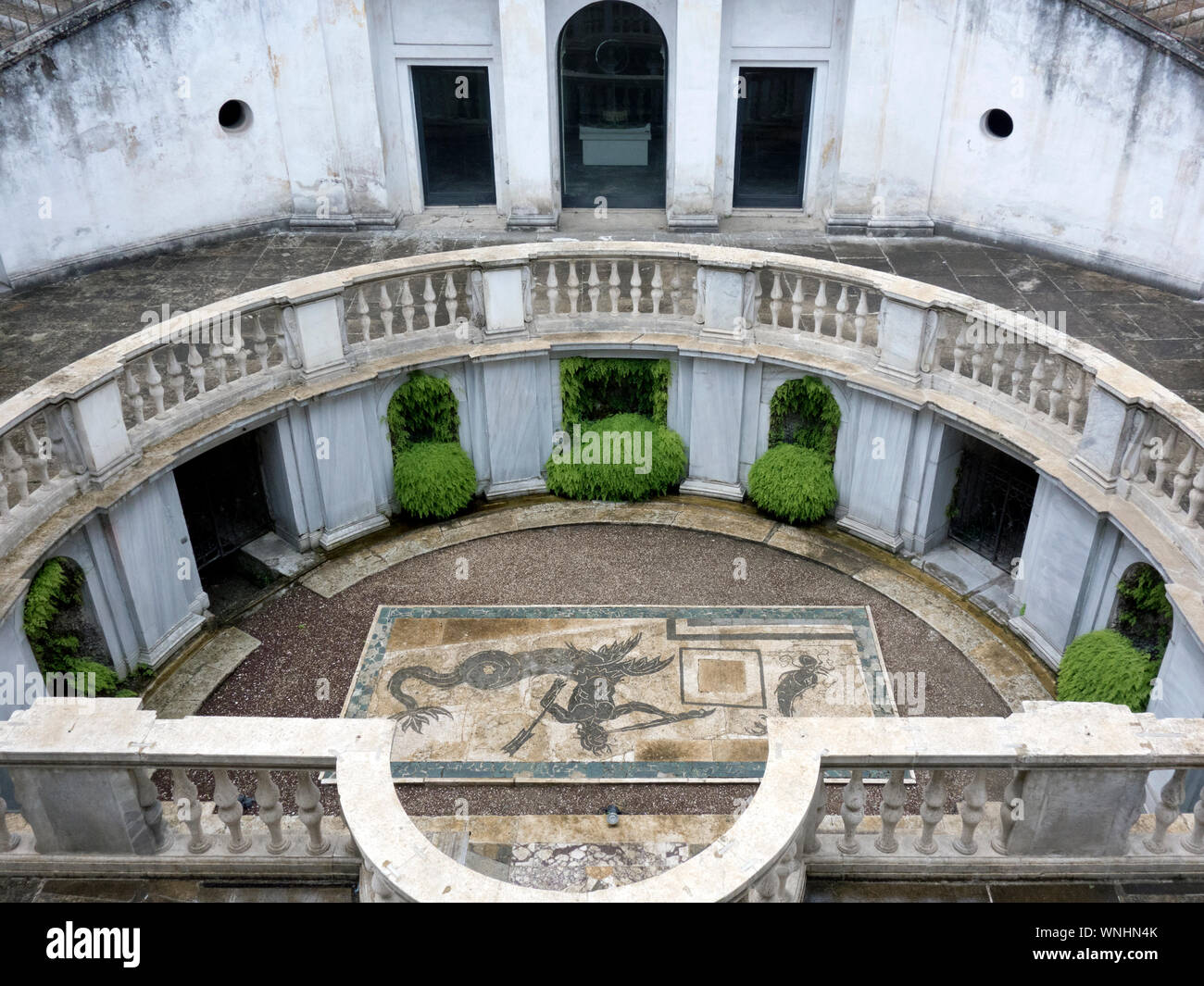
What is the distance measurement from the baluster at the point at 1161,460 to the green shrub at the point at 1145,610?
34.5 inches

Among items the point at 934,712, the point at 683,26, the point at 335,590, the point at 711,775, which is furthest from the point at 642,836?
the point at 683,26

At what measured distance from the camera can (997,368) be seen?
14938 mm

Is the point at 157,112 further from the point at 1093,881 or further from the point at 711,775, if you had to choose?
the point at 1093,881

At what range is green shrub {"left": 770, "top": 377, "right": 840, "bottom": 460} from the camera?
16.9 m

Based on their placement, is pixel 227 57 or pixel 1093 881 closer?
pixel 1093 881

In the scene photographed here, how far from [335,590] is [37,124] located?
9.90 m

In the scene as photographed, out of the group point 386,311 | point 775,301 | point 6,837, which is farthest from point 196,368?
point 775,301

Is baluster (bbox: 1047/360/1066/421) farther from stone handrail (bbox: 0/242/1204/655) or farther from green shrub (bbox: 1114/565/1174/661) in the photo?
green shrub (bbox: 1114/565/1174/661)

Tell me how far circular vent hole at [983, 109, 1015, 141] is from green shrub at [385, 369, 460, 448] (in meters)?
11.1

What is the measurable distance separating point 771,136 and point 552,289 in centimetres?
811

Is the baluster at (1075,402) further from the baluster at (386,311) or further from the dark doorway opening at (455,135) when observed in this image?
the dark doorway opening at (455,135)

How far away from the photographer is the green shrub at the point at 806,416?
16.9 m

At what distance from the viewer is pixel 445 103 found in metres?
22.9

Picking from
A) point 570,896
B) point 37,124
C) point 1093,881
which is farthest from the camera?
point 37,124
